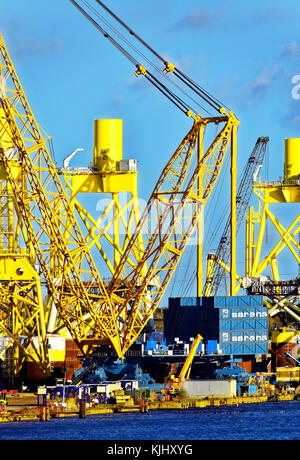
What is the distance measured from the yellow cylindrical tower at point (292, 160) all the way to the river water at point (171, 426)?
153 ft

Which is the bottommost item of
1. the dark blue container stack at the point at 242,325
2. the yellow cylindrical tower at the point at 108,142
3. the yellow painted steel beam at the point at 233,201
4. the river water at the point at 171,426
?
the river water at the point at 171,426

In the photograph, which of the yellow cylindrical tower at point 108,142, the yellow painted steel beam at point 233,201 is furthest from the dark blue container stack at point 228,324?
the yellow cylindrical tower at point 108,142

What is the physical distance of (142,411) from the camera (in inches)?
5118

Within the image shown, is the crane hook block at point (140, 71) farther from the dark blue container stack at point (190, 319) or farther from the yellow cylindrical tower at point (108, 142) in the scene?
the dark blue container stack at point (190, 319)

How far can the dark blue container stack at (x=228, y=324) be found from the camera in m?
156

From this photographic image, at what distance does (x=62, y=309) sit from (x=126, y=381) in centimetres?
947

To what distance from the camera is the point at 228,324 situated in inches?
6186

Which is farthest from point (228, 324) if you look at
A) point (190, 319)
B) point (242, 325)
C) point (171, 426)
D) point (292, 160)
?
point (171, 426)

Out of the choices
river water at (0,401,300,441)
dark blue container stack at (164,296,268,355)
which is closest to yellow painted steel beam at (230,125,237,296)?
dark blue container stack at (164,296,268,355)

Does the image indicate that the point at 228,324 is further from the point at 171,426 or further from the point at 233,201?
the point at 171,426

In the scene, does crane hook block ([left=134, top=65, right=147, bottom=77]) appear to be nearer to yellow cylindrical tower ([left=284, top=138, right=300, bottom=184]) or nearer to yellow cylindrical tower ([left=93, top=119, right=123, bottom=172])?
yellow cylindrical tower ([left=93, top=119, right=123, bottom=172])

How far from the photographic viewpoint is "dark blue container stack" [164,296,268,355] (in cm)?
15650

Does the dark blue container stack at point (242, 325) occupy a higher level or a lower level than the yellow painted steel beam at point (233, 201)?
lower
